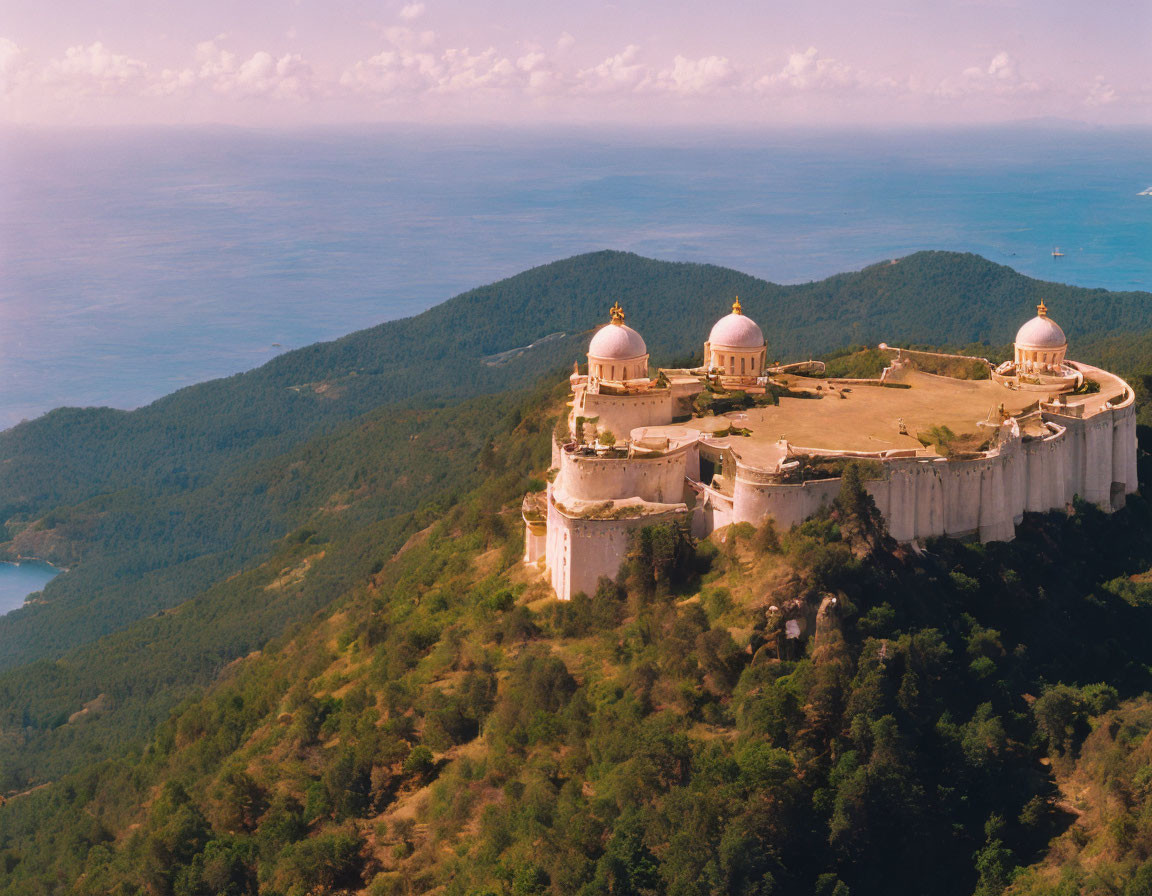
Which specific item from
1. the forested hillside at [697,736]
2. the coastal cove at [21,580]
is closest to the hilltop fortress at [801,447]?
the forested hillside at [697,736]

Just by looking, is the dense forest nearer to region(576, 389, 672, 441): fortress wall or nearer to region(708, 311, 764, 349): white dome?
region(576, 389, 672, 441): fortress wall

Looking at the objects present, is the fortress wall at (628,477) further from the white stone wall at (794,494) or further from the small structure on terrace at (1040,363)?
the small structure on terrace at (1040,363)

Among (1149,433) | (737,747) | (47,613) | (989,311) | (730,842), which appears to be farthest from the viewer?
(989,311)

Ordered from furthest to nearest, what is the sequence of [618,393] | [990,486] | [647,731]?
[618,393]
[990,486]
[647,731]

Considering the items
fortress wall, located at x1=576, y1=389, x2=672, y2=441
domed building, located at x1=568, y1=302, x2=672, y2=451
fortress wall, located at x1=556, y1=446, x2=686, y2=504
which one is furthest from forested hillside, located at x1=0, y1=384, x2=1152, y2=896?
fortress wall, located at x1=576, y1=389, x2=672, y2=441

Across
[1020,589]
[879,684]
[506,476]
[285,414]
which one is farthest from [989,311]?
[879,684]

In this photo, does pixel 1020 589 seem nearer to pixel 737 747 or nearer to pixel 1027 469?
pixel 1027 469

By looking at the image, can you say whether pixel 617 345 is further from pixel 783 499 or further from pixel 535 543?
pixel 783 499

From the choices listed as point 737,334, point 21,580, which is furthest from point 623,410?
point 21,580
